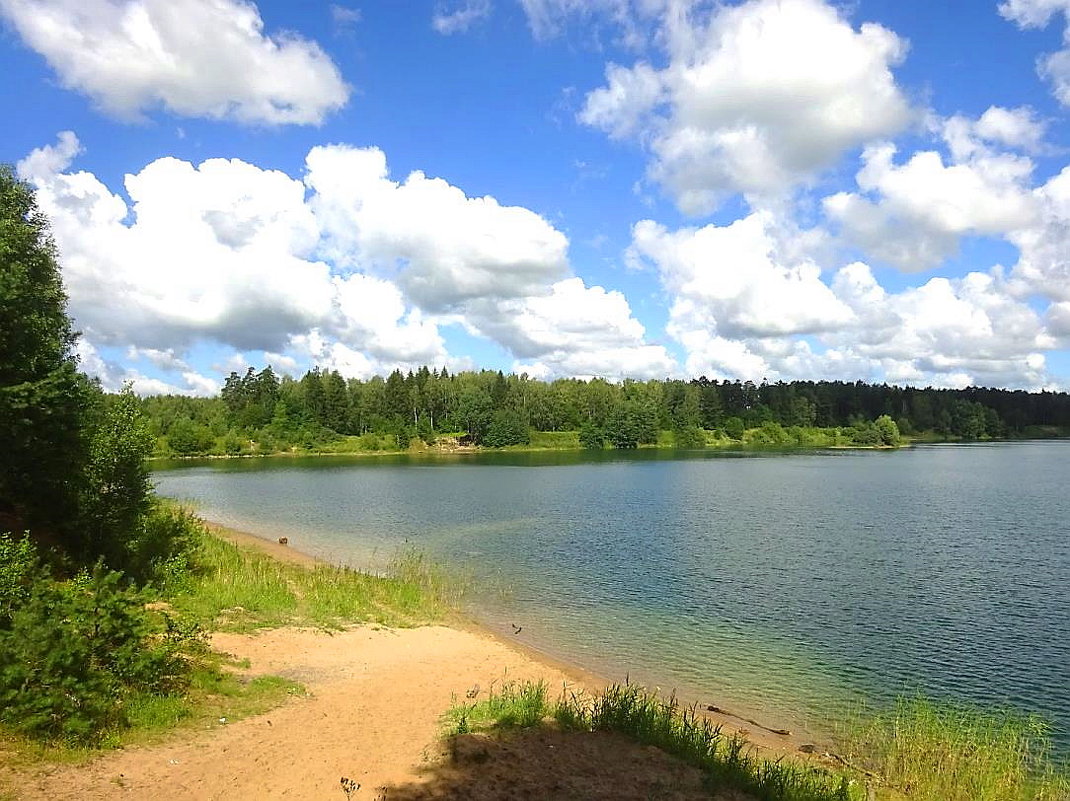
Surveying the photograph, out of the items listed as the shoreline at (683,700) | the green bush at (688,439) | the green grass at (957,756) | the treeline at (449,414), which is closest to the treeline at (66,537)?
the shoreline at (683,700)

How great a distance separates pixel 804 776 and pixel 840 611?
50.2ft

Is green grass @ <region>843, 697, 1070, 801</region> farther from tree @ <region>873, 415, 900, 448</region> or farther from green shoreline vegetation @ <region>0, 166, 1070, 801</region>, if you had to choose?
tree @ <region>873, 415, 900, 448</region>

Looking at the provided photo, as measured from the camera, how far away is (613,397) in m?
173

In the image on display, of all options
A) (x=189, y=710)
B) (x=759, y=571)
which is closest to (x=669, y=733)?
(x=189, y=710)

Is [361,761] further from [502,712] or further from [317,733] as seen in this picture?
[502,712]

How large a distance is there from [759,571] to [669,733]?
21307 mm

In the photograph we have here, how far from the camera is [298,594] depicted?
2264 cm

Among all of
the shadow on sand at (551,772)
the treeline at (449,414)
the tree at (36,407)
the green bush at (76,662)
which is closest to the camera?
the shadow on sand at (551,772)

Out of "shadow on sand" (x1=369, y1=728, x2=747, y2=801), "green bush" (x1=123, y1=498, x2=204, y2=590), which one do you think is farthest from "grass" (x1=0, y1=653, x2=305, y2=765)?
"green bush" (x1=123, y1=498, x2=204, y2=590)

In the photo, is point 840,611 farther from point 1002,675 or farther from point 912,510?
point 912,510

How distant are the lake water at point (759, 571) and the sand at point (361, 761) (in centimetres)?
684

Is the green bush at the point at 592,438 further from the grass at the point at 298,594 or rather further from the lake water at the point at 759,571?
the grass at the point at 298,594

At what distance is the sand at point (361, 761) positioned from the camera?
31.1 feet

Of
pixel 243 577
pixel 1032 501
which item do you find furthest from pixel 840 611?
pixel 1032 501
